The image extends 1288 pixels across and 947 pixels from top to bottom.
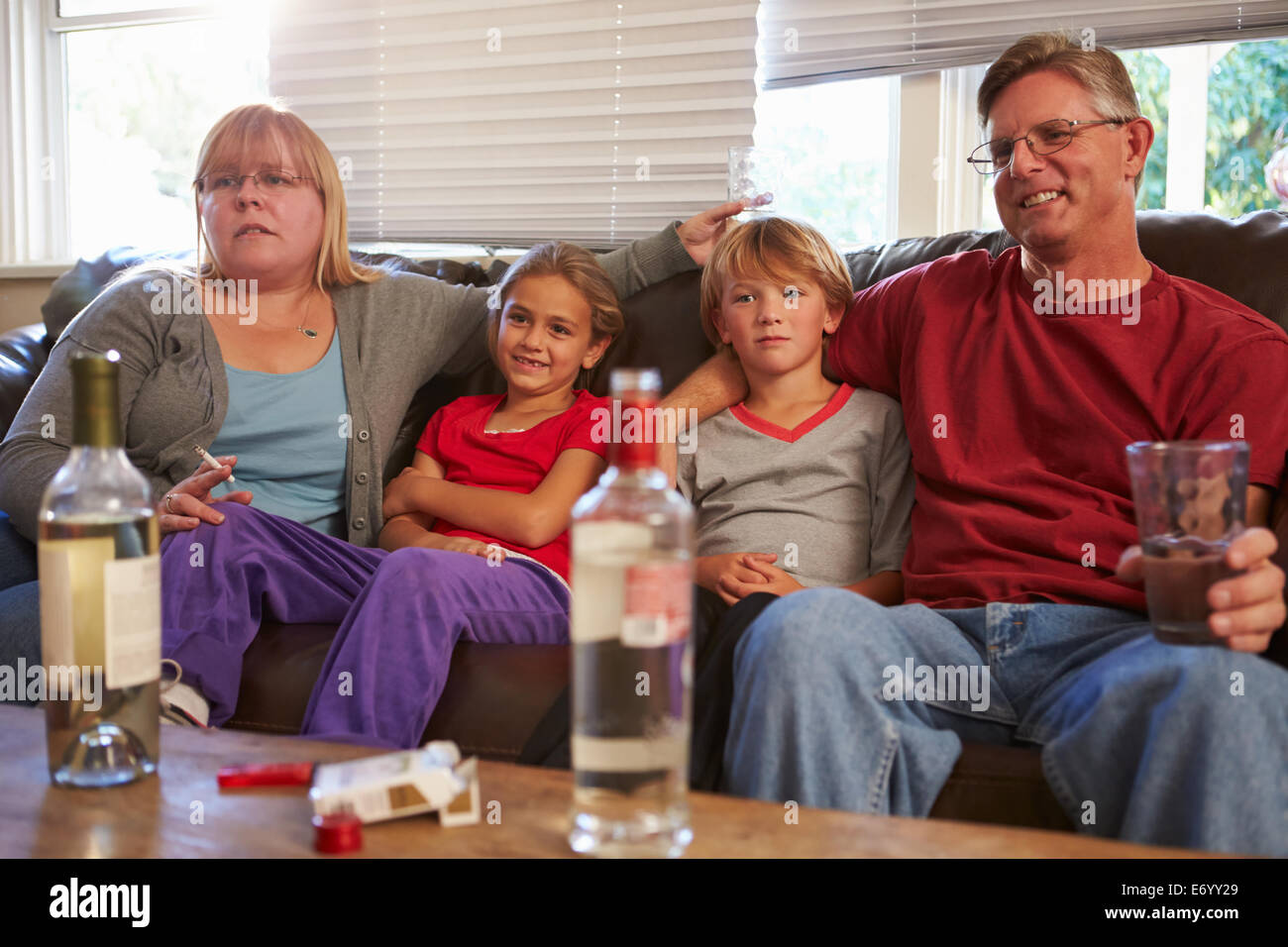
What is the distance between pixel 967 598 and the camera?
1.43m

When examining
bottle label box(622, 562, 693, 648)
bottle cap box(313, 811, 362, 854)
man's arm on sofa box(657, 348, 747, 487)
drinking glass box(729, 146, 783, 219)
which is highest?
drinking glass box(729, 146, 783, 219)

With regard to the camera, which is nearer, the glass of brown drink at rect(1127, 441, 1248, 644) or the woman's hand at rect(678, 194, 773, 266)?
the glass of brown drink at rect(1127, 441, 1248, 644)

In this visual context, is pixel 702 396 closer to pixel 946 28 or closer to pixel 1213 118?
pixel 946 28

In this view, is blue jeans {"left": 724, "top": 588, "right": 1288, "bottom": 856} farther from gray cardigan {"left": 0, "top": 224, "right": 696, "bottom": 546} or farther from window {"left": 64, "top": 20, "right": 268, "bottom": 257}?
window {"left": 64, "top": 20, "right": 268, "bottom": 257}

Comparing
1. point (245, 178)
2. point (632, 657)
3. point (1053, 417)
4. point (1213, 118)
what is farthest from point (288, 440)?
point (1213, 118)

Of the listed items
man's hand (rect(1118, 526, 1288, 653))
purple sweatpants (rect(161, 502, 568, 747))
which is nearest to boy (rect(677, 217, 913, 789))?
purple sweatpants (rect(161, 502, 568, 747))

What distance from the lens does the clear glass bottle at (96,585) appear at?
2.73ft

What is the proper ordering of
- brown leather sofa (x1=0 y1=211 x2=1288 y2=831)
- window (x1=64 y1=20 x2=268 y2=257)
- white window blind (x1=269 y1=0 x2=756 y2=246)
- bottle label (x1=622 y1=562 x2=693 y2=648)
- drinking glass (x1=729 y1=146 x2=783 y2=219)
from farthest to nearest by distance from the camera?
window (x1=64 y1=20 x2=268 y2=257) → white window blind (x1=269 y1=0 x2=756 y2=246) → drinking glass (x1=729 y1=146 x2=783 y2=219) → brown leather sofa (x1=0 y1=211 x2=1288 y2=831) → bottle label (x1=622 y1=562 x2=693 y2=648)

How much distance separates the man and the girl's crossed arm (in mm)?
236

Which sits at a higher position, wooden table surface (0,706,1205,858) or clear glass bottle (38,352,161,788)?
clear glass bottle (38,352,161,788)

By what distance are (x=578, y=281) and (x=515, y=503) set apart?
417 mm

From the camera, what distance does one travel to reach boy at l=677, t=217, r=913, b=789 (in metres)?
1.67

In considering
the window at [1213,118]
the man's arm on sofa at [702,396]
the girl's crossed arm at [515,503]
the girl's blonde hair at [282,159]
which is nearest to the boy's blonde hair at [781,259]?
the man's arm on sofa at [702,396]

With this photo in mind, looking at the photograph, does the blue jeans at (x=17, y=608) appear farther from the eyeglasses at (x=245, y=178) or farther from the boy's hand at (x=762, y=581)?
the boy's hand at (x=762, y=581)
